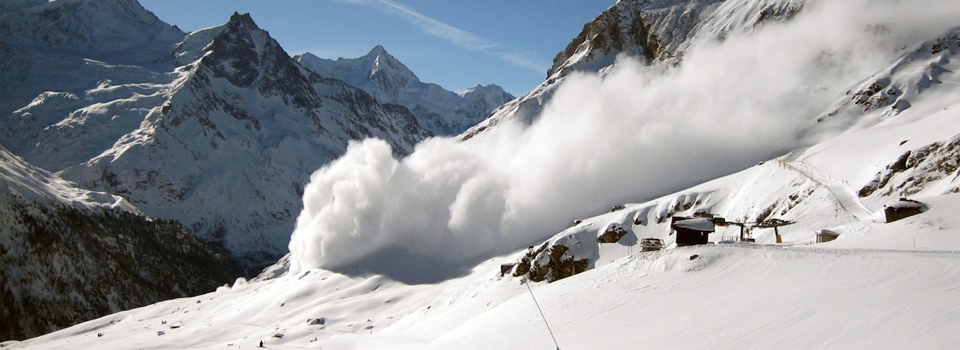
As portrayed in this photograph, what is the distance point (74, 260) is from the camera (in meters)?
153

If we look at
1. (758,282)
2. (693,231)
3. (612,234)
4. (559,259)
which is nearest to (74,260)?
(559,259)

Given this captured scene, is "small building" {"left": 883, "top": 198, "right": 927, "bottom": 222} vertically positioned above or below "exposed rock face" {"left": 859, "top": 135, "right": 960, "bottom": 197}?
below

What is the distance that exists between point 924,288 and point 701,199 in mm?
48585

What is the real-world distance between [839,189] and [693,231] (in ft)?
57.4

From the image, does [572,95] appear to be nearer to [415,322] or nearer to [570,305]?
[415,322]

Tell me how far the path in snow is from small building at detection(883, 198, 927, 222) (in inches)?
200

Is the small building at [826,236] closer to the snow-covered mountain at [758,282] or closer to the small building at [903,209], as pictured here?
the snow-covered mountain at [758,282]

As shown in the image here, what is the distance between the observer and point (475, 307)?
209ft

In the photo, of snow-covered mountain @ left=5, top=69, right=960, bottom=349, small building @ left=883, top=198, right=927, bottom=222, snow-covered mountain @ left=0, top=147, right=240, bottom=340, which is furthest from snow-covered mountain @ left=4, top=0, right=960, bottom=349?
snow-covered mountain @ left=0, top=147, right=240, bottom=340

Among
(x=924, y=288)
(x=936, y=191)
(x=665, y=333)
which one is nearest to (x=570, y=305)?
(x=665, y=333)

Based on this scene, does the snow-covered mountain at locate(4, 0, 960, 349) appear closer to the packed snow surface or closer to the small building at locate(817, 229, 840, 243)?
the packed snow surface

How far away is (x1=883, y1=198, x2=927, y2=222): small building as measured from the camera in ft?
124

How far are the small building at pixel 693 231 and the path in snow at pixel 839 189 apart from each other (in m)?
10.1

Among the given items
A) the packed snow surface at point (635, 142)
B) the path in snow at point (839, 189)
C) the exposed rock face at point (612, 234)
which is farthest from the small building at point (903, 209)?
the packed snow surface at point (635, 142)
